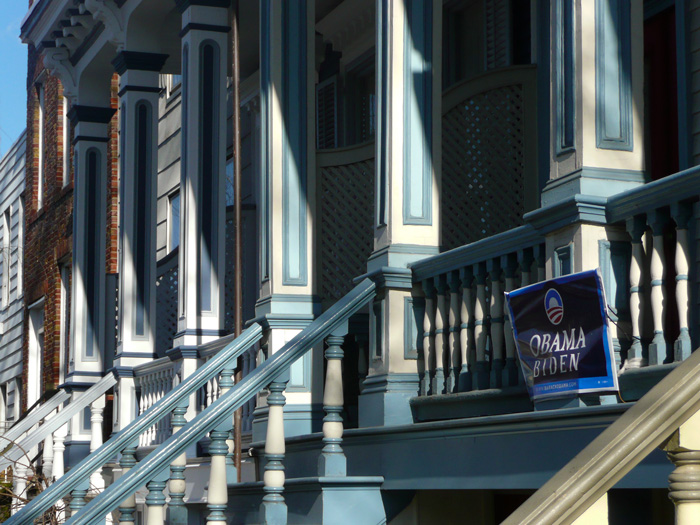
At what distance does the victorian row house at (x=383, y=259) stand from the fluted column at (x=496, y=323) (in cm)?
1

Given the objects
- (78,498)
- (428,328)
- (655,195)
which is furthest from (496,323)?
(78,498)

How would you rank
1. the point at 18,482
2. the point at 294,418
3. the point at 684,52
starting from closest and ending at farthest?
1. the point at 684,52
2. the point at 294,418
3. the point at 18,482

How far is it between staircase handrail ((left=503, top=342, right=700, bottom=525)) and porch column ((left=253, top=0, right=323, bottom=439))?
5624mm

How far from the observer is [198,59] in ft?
34.7

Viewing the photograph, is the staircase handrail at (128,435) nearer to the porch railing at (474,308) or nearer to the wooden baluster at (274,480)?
the wooden baluster at (274,480)

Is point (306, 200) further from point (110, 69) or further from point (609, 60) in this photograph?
point (110, 69)

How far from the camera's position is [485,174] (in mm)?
8156

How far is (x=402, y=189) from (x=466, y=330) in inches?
42.7

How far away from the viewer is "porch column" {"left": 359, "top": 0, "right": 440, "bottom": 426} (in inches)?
271

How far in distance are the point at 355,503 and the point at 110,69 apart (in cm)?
898

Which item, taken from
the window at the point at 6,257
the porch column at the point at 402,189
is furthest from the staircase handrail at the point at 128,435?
the window at the point at 6,257

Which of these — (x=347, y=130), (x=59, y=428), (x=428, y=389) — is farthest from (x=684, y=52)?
(x=59, y=428)

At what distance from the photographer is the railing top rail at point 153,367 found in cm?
1087

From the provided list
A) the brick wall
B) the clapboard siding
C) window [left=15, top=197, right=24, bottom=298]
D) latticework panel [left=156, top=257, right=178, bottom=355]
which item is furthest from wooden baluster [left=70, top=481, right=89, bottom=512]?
window [left=15, top=197, right=24, bottom=298]
